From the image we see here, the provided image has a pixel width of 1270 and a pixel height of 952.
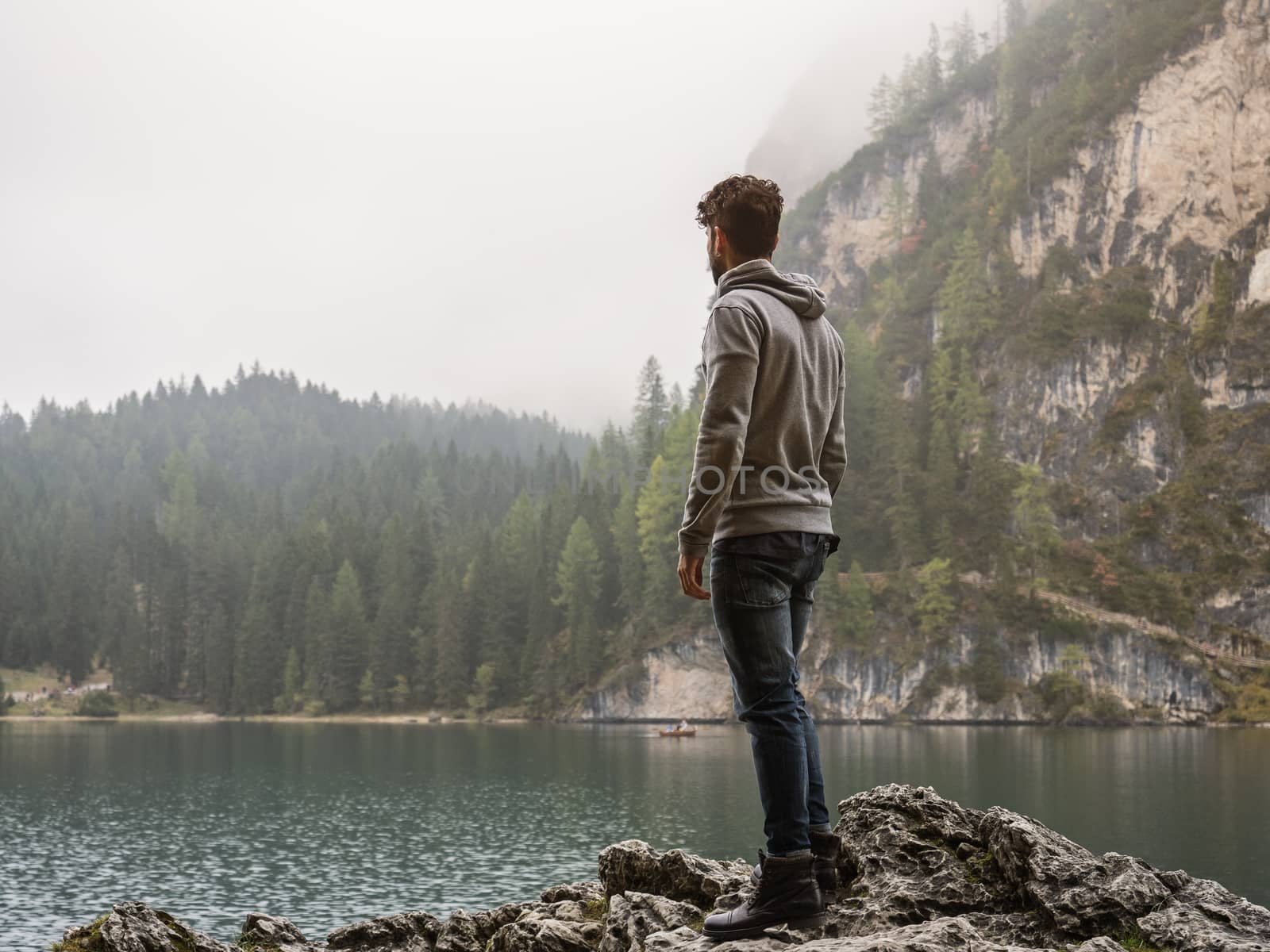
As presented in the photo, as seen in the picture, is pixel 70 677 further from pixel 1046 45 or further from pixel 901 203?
pixel 1046 45

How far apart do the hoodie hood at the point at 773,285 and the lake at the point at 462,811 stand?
22.2 m

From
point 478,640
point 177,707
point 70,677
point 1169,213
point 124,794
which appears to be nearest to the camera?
point 124,794

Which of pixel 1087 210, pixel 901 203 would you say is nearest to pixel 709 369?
pixel 1087 210

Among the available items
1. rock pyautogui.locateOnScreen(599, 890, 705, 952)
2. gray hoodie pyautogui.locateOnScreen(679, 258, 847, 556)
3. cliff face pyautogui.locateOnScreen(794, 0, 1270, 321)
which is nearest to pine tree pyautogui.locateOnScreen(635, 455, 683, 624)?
cliff face pyautogui.locateOnScreen(794, 0, 1270, 321)

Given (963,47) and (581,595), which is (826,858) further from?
(963,47)

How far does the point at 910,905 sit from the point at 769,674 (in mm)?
1855

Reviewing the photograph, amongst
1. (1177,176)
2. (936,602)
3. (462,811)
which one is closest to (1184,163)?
(1177,176)

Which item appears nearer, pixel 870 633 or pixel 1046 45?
pixel 870 633

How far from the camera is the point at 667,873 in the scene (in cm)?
876

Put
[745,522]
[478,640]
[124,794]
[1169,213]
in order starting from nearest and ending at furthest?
[745,522] → [124,794] → [1169,213] → [478,640]

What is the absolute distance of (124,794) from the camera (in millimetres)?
50938

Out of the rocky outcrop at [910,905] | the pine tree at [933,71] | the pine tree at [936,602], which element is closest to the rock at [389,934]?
the rocky outcrop at [910,905]

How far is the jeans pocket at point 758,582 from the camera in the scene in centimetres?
585

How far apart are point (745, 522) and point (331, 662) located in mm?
118219
